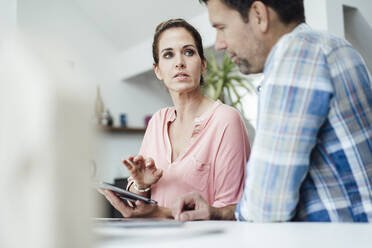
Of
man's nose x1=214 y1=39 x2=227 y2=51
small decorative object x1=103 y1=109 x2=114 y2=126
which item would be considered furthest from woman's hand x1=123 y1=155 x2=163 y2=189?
small decorative object x1=103 y1=109 x2=114 y2=126

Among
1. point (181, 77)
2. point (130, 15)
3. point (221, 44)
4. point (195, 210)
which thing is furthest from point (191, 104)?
point (130, 15)

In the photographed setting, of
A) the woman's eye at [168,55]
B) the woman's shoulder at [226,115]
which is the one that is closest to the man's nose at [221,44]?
the woman's shoulder at [226,115]

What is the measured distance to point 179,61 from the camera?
1507mm

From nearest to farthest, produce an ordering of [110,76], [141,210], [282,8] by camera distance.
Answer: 1. [282,8]
2. [141,210]
3. [110,76]

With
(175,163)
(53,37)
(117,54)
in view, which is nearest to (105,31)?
(117,54)

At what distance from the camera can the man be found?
78 centimetres

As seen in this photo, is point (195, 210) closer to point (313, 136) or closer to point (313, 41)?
point (313, 136)

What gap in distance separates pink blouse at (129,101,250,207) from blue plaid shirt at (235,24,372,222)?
512 millimetres

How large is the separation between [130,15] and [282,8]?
4.43m

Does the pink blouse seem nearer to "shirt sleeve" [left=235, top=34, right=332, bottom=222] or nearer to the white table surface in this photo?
"shirt sleeve" [left=235, top=34, right=332, bottom=222]

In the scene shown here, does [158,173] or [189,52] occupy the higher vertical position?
[189,52]

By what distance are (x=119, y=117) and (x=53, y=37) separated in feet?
18.3

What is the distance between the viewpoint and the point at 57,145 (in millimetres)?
250

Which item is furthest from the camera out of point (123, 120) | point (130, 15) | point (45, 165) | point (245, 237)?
point (123, 120)
